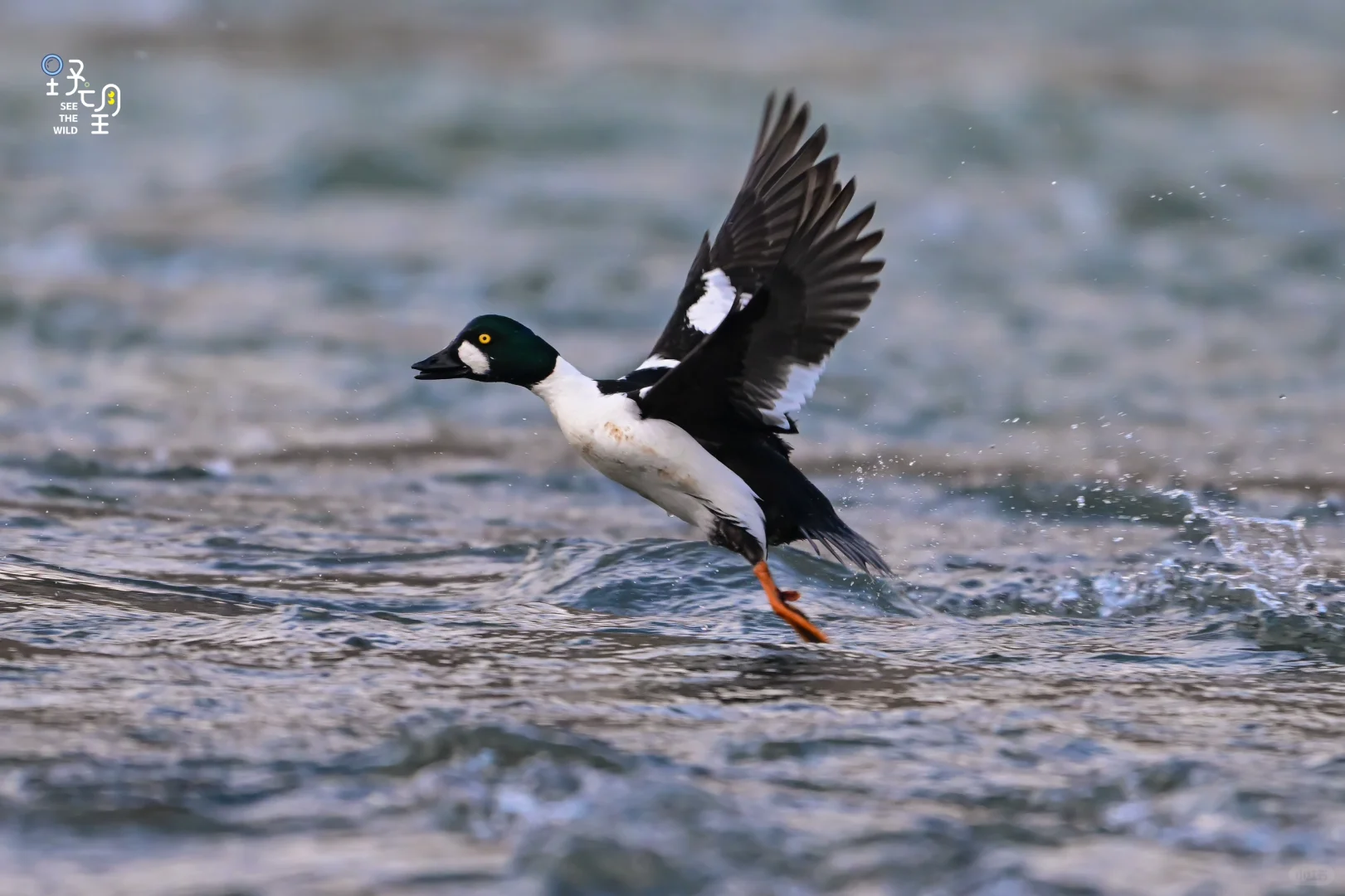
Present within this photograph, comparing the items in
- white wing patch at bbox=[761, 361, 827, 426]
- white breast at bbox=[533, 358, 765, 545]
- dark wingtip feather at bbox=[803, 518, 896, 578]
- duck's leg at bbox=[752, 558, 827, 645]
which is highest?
white wing patch at bbox=[761, 361, 827, 426]

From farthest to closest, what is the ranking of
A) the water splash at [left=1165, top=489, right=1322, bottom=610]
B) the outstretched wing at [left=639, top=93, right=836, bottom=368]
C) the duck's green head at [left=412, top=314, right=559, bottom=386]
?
1. the water splash at [left=1165, top=489, right=1322, bottom=610]
2. the outstretched wing at [left=639, top=93, right=836, bottom=368]
3. the duck's green head at [left=412, top=314, right=559, bottom=386]

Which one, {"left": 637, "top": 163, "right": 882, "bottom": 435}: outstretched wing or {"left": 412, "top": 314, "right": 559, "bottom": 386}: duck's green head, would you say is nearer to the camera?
{"left": 637, "top": 163, "right": 882, "bottom": 435}: outstretched wing

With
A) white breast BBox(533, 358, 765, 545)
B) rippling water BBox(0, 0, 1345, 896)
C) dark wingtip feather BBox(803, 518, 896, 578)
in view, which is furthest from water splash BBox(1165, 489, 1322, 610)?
white breast BBox(533, 358, 765, 545)

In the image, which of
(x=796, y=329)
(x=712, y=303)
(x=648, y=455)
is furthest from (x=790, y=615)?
(x=712, y=303)

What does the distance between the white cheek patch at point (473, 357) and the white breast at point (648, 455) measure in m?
0.18

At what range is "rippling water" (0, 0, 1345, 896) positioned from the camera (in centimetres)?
359

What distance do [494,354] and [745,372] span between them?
2.57ft

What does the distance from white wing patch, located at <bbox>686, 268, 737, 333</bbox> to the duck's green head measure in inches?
18.4

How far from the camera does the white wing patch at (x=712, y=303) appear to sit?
5.36 meters

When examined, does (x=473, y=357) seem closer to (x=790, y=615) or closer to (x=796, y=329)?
(x=796, y=329)

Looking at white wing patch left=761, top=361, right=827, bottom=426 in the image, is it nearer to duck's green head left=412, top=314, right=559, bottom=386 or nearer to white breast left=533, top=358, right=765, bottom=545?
white breast left=533, top=358, right=765, bottom=545

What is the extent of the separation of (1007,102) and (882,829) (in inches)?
554

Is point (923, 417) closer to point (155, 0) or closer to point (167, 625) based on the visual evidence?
point (167, 625)

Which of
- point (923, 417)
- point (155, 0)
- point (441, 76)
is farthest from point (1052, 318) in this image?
point (155, 0)
